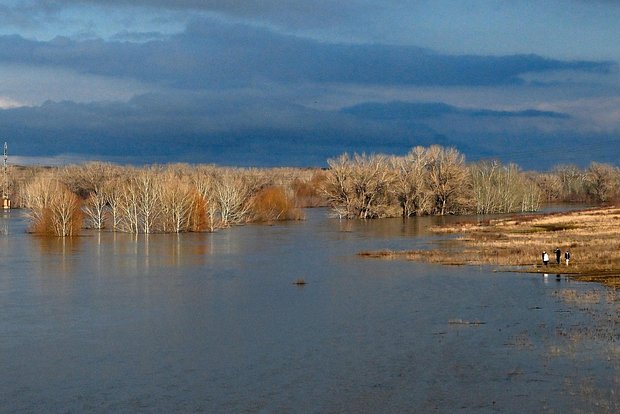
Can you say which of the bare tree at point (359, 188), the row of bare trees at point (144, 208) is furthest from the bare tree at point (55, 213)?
the bare tree at point (359, 188)

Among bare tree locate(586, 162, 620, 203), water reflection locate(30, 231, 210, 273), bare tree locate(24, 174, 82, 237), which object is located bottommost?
water reflection locate(30, 231, 210, 273)

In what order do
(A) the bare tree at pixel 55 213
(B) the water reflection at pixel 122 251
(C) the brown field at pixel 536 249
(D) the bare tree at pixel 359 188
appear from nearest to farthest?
(C) the brown field at pixel 536 249 < (B) the water reflection at pixel 122 251 < (A) the bare tree at pixel 55 213 < (D) the bare tree at pixel 359 188

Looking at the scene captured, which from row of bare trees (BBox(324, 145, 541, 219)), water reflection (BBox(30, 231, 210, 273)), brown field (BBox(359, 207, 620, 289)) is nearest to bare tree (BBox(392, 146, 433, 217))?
row of bare trees (BBox(324, 145, 541, 219))

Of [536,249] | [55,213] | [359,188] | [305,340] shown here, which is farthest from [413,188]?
[305,340]

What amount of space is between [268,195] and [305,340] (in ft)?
205

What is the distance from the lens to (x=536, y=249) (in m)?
42.3

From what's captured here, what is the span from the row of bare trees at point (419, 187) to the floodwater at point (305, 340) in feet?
161

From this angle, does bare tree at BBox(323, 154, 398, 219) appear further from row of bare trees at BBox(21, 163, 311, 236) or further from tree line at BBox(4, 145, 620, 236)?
row of bare trees at BBox(21, 163, 311, 236)

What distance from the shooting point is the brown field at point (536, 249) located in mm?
34000

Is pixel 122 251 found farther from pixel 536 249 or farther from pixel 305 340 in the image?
pixel 305 340

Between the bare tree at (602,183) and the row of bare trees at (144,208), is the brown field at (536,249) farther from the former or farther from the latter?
the bare tree at (602,183)

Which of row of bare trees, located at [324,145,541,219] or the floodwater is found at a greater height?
row of bare trees, located at [324,145,541,219]

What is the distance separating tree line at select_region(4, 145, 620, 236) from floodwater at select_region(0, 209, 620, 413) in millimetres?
25242

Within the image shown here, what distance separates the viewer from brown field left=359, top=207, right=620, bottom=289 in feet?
112
